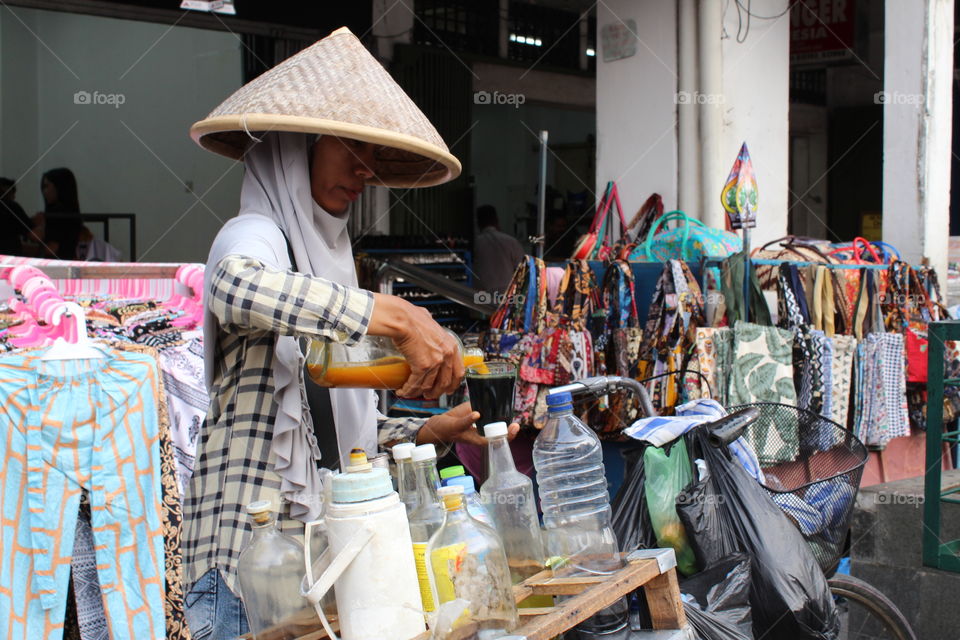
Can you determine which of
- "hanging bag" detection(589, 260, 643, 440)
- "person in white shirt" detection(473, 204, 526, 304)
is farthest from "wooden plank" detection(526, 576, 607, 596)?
"person in white shirt" detection(473, 204, 526, 304)

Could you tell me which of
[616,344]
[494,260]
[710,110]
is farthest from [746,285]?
[494,260]

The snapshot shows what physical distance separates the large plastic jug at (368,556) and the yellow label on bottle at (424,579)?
7 centimetres

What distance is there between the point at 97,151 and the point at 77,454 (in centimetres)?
687

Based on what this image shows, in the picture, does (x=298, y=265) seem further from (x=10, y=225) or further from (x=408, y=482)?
(x=10, y=225)

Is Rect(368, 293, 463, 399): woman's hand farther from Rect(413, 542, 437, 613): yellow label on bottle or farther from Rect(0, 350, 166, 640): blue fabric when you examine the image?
Rect(0, 350, 166, 640): blue fabric

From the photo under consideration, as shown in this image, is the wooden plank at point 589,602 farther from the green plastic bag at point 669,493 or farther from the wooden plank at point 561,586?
the green plastic bag at point 669,493

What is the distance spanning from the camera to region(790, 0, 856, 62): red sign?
8438mm

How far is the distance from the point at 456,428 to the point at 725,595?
70 cm

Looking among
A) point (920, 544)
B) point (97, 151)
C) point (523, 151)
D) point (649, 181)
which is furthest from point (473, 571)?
point (523, 151)

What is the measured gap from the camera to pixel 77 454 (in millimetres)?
2029

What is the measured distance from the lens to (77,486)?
202 cm

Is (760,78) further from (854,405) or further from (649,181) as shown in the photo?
(854,405)

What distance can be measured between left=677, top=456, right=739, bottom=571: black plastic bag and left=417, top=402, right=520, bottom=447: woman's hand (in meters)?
0.43

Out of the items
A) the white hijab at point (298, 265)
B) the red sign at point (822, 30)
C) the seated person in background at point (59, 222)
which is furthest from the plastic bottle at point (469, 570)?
the red sign at point (822, 30)
